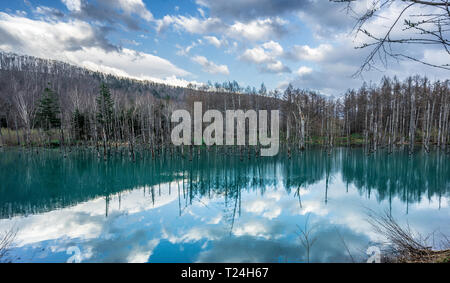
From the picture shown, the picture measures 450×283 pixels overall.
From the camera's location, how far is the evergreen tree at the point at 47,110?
37.7m

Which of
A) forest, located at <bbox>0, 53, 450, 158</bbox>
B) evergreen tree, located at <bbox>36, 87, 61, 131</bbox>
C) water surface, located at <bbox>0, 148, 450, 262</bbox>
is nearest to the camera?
water surface, located at <bbox>0, 148, 450, 262</bbox>

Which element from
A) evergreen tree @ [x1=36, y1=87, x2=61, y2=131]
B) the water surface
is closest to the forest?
evergreen tree @ [x1=36, y1=87, x2=61, y2=131]

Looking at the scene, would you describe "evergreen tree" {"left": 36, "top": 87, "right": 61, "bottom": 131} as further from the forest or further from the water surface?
the water surface

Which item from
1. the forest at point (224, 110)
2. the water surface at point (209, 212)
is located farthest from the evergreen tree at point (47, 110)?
the water surface at point (209, 212)

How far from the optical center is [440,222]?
27.3ft

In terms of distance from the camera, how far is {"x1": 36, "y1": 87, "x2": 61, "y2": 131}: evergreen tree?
124ft

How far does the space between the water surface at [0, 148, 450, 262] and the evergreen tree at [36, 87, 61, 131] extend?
24.0 meters

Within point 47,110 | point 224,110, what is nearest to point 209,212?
point 224,110

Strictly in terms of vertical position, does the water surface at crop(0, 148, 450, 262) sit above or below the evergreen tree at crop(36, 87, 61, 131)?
below

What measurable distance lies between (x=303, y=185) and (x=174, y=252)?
10671 millimetres

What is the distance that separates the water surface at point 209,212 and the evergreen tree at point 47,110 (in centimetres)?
2402

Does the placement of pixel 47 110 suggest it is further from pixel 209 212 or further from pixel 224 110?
pixel 209 212

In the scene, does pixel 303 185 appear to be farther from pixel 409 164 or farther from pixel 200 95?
pixel 200 95
